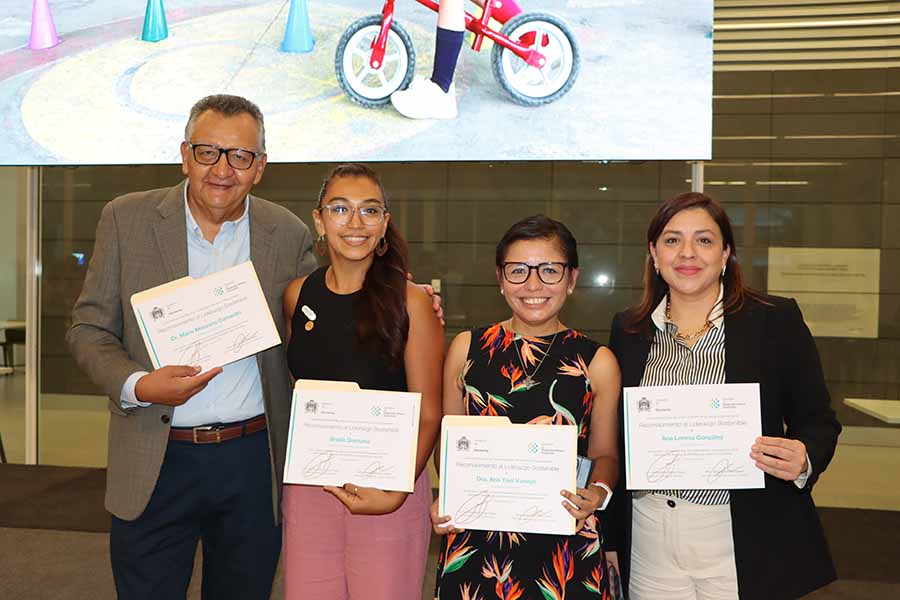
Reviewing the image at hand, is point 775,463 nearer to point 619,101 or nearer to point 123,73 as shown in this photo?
point 619,101

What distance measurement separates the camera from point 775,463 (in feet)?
5.80

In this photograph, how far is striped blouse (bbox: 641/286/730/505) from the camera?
6.19 feet

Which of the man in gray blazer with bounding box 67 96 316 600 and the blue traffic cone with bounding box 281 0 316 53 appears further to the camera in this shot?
the blue traffic cone with bounding box 281 0 316 53

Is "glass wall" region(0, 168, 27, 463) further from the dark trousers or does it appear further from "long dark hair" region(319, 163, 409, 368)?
"long dark hair" region(319, 163, 409, 368)

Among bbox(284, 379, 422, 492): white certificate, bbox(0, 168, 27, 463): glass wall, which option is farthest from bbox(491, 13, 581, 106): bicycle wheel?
bbox(0, 168, 27, 463): glass wall

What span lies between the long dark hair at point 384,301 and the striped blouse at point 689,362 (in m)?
0.61

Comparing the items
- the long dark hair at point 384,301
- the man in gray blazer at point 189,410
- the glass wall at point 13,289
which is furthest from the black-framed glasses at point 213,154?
the glass wall at point 13,289

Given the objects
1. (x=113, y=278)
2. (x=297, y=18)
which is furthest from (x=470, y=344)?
(x=297, y=18)

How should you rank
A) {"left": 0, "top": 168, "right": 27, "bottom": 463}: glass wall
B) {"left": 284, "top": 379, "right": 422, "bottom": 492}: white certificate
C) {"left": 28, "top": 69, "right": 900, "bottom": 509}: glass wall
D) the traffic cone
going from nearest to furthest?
{"left": 284, "top": 379, "right": 422, "bottom": 492}: white certificate → the traffic cone → {"left": 28, "top": 69, "right": 900, "bottom": 509}: glass wall → {"left": 0, "top": 168, "right": 27, "bottom": 463}: glass wall

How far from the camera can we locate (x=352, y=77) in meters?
4.33

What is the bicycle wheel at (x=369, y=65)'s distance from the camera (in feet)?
14.0

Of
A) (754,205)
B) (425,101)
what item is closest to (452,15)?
(425,101)
